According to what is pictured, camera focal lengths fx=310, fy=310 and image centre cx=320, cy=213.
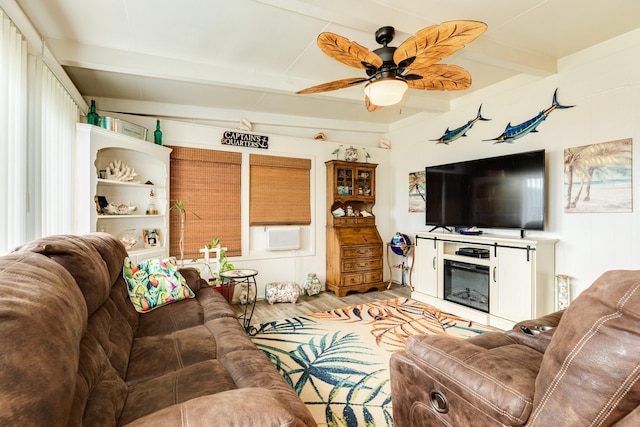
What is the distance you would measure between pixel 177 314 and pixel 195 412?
4.93 ft

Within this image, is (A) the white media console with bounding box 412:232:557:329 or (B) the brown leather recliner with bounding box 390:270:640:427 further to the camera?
(A) the white media console with bounding box 412:232:557:329

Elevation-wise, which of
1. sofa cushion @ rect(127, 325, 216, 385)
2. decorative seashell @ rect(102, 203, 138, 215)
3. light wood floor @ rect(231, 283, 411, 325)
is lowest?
light wood floor @ rect(231, 283, 411, 325)

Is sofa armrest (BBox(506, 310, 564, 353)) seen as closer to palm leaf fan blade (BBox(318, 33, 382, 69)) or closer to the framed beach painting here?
the framed beach painting

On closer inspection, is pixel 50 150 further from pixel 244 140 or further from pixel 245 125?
pixel 245 125

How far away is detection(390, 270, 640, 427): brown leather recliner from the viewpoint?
0.72 m

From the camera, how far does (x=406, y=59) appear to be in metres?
1.96

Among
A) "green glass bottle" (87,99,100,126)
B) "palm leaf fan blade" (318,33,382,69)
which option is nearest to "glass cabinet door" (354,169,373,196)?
"palm leaf fan blade" (318,33,382,69)

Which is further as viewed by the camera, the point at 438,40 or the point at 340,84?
the point at 340,84

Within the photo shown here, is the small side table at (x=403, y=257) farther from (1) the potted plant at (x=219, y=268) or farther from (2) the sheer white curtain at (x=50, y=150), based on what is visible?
(2) the sheer white curtain at (x=50, y=150)

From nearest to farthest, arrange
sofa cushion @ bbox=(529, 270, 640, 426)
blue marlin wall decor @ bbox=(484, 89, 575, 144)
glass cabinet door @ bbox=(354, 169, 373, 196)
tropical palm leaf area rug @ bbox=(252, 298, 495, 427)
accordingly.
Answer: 1. sofa cushion @ bbox=(529, 270, 640, 426)
2. tropical palm leaf area rug @ bbox=(252, 298, 495, 427)
3. blue marlin wall decor @ bbox=(484, 89, 575, 144)
4. glass cabinet door @ bbox=(354, 169, 373, 196)

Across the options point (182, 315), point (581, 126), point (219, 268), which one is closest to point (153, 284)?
point (182, 315)

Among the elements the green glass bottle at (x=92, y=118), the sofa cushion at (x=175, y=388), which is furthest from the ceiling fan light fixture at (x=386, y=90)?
the green glass bottle at (x=92, y=118)

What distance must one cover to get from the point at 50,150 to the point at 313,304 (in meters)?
3.13

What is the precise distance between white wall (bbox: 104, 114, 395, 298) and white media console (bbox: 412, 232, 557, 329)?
1277mm
